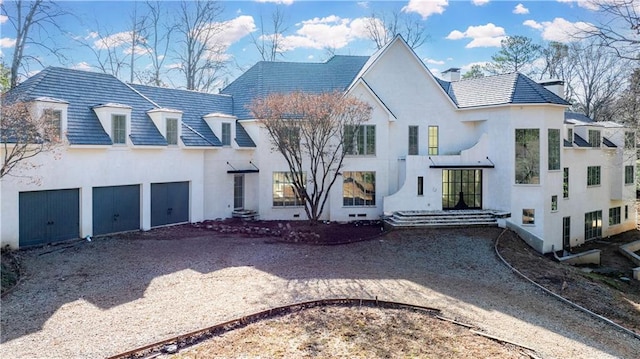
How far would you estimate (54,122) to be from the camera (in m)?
15.3

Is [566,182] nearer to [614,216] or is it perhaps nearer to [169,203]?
[614,216]

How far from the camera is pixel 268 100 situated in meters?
18.4

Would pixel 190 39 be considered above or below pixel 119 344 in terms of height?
above

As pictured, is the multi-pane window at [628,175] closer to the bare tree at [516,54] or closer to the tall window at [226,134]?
the bare tree at [516,54]

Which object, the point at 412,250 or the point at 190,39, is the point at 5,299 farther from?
the point at 190,39

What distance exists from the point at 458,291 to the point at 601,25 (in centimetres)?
873

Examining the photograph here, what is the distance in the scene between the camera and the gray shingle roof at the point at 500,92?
20906 millimetres

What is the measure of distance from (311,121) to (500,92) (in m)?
11.5

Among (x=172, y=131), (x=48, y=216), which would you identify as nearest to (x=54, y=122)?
(x=48, y=216)

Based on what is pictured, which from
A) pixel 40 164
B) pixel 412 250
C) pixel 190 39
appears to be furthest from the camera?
pixel 190 39

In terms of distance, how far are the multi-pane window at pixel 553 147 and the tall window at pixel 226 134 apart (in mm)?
17662

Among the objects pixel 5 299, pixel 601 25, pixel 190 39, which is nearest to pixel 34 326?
pixel 5 299

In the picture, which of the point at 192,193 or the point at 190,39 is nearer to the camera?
the point at 192,193

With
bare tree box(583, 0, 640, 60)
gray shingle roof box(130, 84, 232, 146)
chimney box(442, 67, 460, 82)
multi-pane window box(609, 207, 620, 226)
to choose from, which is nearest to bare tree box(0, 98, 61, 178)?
gray shingle roof box(130, 84, 232, 146)
